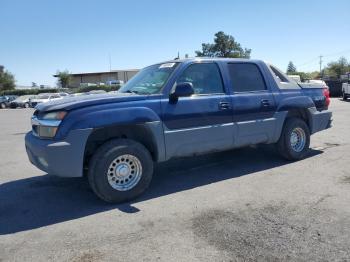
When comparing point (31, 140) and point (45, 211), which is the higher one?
point (31, 140)

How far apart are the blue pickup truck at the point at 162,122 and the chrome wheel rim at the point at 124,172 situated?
13mm

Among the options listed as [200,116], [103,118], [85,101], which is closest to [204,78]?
[200,116]

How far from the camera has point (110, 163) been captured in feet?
15.9

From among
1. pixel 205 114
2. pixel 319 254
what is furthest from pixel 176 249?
pixel 205 114

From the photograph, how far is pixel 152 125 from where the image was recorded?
515 centimetres

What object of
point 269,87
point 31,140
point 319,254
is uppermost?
point 269,87

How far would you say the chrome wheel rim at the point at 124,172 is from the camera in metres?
4.95

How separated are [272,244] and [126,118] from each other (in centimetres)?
235

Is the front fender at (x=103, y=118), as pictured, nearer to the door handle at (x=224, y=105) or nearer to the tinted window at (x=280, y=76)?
the door handle at (x=224, y=105)

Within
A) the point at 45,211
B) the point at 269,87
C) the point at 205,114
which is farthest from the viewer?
the point at 269,87

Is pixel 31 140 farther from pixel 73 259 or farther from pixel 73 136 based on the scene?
pixel 73 259

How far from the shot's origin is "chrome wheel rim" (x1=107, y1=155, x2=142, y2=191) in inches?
195

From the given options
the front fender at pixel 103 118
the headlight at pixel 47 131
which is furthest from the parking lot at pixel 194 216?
the front fender at pixel 103 118

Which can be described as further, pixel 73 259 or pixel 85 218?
pixel 85 218
